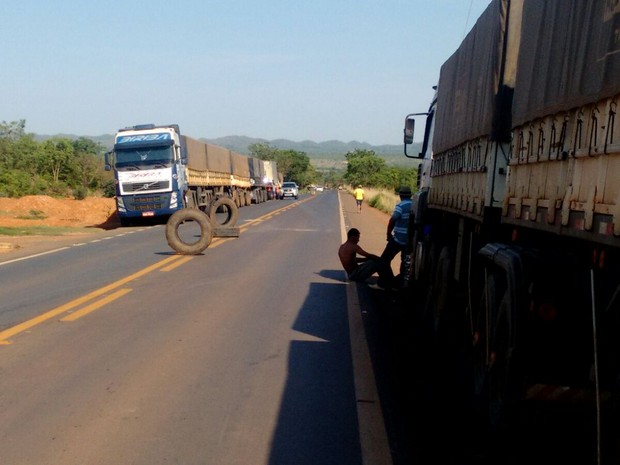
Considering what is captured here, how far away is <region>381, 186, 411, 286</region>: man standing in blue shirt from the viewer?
12.0 meters

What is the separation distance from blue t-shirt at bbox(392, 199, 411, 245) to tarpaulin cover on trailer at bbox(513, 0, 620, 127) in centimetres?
663

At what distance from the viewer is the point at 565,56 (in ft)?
14.2

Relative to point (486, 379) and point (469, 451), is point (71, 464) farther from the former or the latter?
point (486, 379)

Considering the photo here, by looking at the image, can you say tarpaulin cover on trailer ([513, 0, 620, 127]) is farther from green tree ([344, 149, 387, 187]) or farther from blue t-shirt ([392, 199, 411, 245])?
green tree ([344, 149, 387, 187])

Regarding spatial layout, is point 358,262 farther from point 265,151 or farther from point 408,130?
point 265,151

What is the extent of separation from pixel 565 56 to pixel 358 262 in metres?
8.28

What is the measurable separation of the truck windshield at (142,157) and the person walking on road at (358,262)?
60.2 ft

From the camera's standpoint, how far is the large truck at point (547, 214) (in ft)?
12.1

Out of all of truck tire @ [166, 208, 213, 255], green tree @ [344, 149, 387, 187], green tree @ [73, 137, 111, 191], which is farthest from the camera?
green tree @ [344, 149, 387, 187]

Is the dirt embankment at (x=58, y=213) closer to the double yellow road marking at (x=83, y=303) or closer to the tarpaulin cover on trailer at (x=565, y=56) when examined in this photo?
the double yellow road marking at (x=83, y=303)

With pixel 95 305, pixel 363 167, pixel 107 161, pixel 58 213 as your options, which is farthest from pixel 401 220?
pixel 363 167

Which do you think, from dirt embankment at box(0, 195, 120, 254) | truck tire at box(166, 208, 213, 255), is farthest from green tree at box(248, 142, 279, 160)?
truck tire at box(166, 208, 213, 255)

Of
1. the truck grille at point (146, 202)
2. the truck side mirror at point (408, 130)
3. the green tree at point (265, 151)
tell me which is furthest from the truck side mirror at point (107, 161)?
the green tree at point (265, 151)

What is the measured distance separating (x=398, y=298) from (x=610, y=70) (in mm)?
7442
